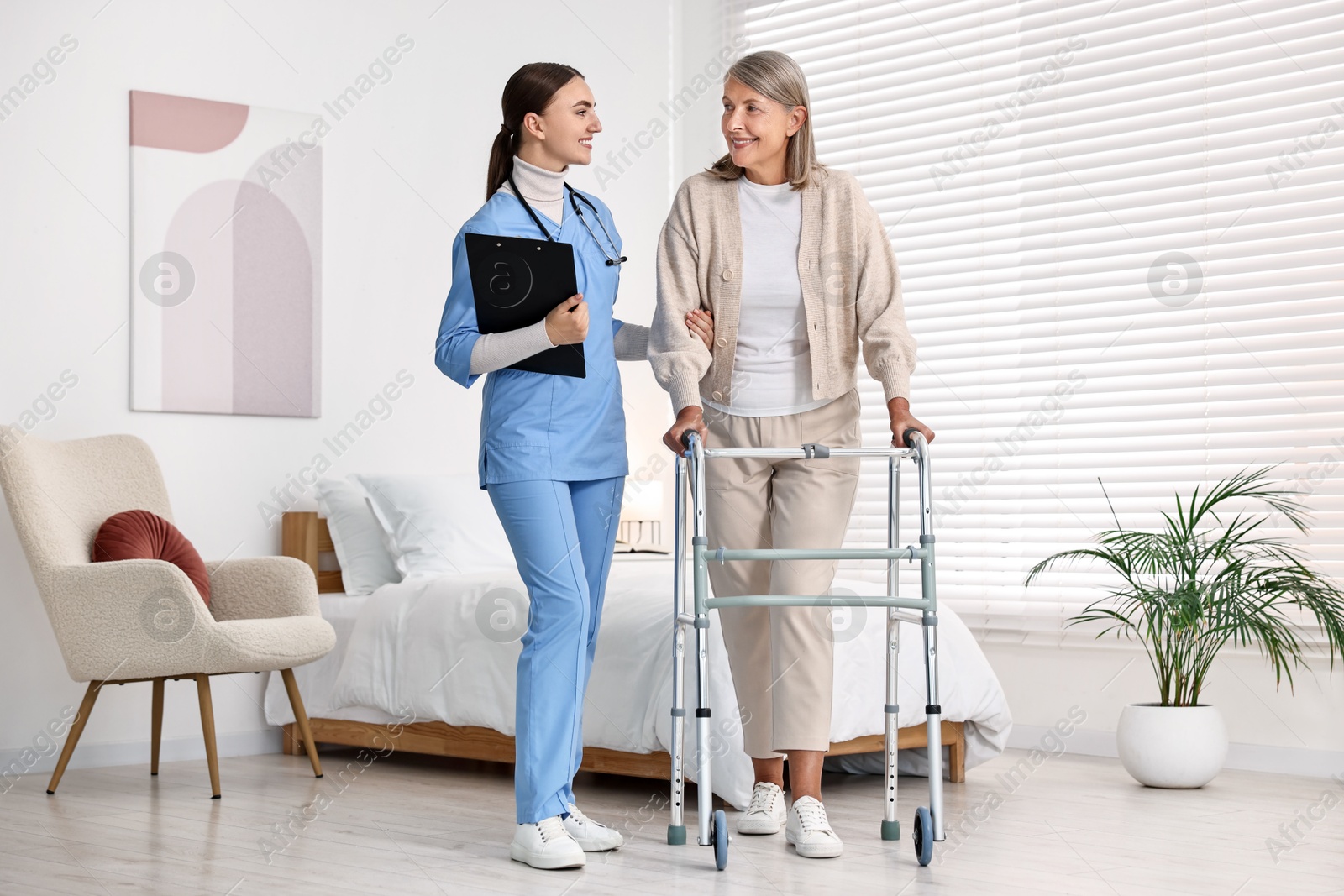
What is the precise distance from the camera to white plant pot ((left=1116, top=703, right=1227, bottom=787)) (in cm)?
360

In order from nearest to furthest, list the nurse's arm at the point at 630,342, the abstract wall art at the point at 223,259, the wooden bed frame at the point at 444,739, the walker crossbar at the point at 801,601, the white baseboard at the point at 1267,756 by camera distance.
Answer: the walker crossbar at the point at 801,601 → the nurse's arm at the point at 630,342 → the wooden bed frame at the point at 444,739 → the white baseboard at the point at 1267,756 → the abstract wall art at the point at 223,259

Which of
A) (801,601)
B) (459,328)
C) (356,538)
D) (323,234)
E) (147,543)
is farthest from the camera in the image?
(323,234)

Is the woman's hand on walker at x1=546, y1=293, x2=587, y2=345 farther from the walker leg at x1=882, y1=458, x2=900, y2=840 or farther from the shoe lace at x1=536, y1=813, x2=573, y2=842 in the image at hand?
the shoe lace at x1=536, y1=813, x2=573, y2=842

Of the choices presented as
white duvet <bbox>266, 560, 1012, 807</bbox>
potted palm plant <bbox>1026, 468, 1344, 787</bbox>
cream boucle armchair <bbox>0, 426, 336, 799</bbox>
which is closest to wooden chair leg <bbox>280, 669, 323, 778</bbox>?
cream boucle armchair <bbox>0, 426, 336, 799</bbox>

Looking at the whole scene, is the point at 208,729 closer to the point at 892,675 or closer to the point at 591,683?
the point at 591,683

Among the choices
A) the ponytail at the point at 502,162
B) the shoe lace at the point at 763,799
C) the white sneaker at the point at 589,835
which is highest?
the ponytail at the point at 502,162

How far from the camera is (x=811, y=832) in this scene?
257 cm

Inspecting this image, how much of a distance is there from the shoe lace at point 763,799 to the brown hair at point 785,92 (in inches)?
47.3

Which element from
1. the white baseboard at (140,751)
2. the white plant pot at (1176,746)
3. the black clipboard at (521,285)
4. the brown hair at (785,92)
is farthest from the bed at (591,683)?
the brown hair at (785,92)

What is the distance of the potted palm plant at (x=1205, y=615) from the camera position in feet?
11.8

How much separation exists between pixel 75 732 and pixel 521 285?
1932 mm

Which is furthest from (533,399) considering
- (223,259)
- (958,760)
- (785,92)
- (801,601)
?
(223,259)

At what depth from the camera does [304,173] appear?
15.1ft

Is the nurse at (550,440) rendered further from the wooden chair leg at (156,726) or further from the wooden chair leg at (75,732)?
the wooden chair leg at (156,726)
